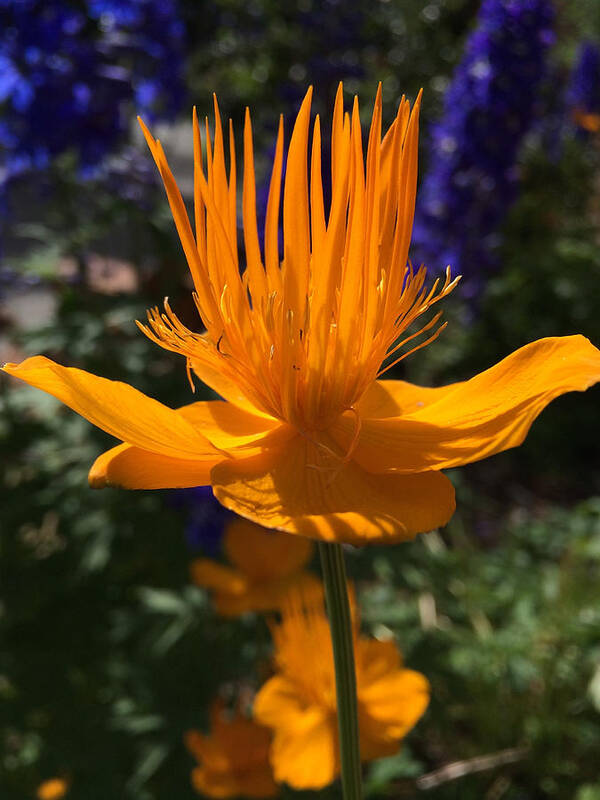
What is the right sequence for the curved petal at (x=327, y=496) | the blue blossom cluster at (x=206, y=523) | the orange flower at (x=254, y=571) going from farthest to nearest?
the blue blossom cluster at (x=206, y=523), the orange flower at (x=254, y=571), the curved petal at (x=327, y=496)

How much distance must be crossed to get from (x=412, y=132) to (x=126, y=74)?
1.95 meters

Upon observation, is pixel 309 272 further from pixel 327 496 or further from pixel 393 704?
pixel 393 704

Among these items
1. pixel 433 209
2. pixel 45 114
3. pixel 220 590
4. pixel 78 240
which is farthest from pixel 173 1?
pixel 220 590

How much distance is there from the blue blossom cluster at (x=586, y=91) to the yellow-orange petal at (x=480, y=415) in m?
4.30

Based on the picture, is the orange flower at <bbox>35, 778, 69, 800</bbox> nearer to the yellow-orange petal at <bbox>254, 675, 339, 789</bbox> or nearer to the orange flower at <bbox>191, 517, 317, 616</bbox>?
the orange flower at <bbox>191, 517, 317, 616</bbox>

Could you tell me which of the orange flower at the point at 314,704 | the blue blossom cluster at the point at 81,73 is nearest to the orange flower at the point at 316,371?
the orange flower at the point at 314,704

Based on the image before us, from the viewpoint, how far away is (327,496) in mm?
544

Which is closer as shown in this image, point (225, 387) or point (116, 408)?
point (116, 408)

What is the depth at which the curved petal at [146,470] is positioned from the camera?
20.4 inches

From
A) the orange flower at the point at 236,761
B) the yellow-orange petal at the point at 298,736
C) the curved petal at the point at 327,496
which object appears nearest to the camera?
the curved petal at the point at 327,496

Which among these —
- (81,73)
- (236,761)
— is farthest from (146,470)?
(81,73)

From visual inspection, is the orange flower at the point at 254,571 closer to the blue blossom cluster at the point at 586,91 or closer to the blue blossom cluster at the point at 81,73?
the blue blossom cluster at the point at 81,73

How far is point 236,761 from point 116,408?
0.91 meters

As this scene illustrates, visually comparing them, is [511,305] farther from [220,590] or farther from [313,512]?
[313,512]
